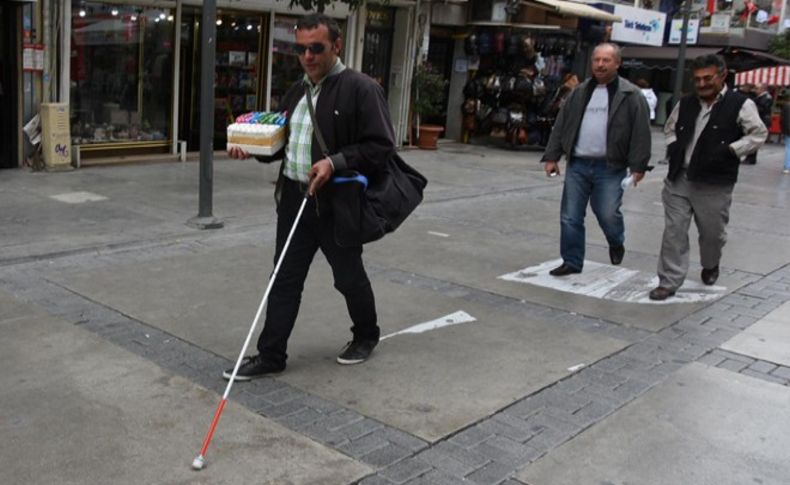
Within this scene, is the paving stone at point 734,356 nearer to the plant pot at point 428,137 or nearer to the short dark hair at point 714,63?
the short dark hair at point 714,63

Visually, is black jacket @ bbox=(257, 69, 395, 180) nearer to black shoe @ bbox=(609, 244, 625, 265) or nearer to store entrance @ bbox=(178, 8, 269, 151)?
A: black shoe @ bbox=(609, 244, 625, 265)

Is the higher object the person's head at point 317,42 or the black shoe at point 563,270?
the person's head at point 317,42

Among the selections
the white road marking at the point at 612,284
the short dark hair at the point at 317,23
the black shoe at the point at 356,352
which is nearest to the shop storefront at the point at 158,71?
the white road marking at the point at 612,284

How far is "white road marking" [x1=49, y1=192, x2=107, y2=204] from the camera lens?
8930mm

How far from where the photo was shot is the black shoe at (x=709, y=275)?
6.72 meters

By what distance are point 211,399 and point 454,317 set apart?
2.03 m

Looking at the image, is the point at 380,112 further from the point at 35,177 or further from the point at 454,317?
the point at 35,177

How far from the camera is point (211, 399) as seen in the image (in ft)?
13.5

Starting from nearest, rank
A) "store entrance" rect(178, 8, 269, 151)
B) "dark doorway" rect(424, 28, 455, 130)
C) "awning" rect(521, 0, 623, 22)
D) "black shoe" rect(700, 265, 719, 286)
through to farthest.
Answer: "black shoe" rect(700, 265, 719, 286) < "store entrance" rect(178, 8, 269, 151) < "awning" rect(521, 0, 623, 22) < "dark doorway" rect(424, 28, 455, 130)

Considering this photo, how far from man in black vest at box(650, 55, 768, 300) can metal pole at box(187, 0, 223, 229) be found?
13.5 feet

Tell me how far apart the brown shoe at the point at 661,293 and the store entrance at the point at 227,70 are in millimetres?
8340

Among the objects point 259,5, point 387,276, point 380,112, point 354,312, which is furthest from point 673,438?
point 259,5

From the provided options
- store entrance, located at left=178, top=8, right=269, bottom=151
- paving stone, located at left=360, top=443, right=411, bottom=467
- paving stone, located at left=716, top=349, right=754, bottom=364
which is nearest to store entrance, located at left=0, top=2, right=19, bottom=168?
store entrance, located at left=178, top=8, right=269, bottom=151

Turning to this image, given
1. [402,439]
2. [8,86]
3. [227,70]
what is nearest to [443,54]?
[227,70]
